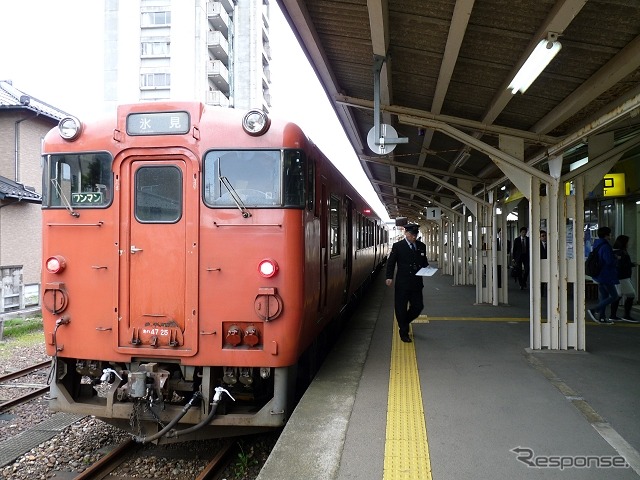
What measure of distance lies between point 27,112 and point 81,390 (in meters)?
13.3

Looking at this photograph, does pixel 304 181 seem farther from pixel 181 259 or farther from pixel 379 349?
pixel 379 349

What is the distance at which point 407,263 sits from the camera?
22.4 ft

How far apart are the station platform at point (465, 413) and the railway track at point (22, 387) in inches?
141

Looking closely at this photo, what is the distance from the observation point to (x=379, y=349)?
674 centimetres

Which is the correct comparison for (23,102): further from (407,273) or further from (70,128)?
(407,273)

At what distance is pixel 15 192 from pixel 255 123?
476 inches

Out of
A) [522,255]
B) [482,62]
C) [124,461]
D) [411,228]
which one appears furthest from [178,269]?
[522,255]

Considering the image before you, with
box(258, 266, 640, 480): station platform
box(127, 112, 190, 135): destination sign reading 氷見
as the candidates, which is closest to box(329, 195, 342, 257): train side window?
box(258, 266, 640, 480): station platform

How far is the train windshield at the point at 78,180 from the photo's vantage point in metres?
4.30

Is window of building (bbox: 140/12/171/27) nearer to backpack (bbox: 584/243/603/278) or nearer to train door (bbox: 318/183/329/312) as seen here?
backpack (bbox: 584/243/603/278)

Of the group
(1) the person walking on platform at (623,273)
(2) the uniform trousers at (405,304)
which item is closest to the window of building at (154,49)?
(1) the person walking on platform at (623,273)

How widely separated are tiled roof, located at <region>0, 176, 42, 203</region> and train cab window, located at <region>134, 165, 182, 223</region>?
1079 centimetres

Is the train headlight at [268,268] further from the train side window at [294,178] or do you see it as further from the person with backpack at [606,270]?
the person with backpack at [606,270]

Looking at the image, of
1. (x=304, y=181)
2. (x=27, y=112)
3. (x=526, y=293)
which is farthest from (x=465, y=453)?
(x=27, y=112)
